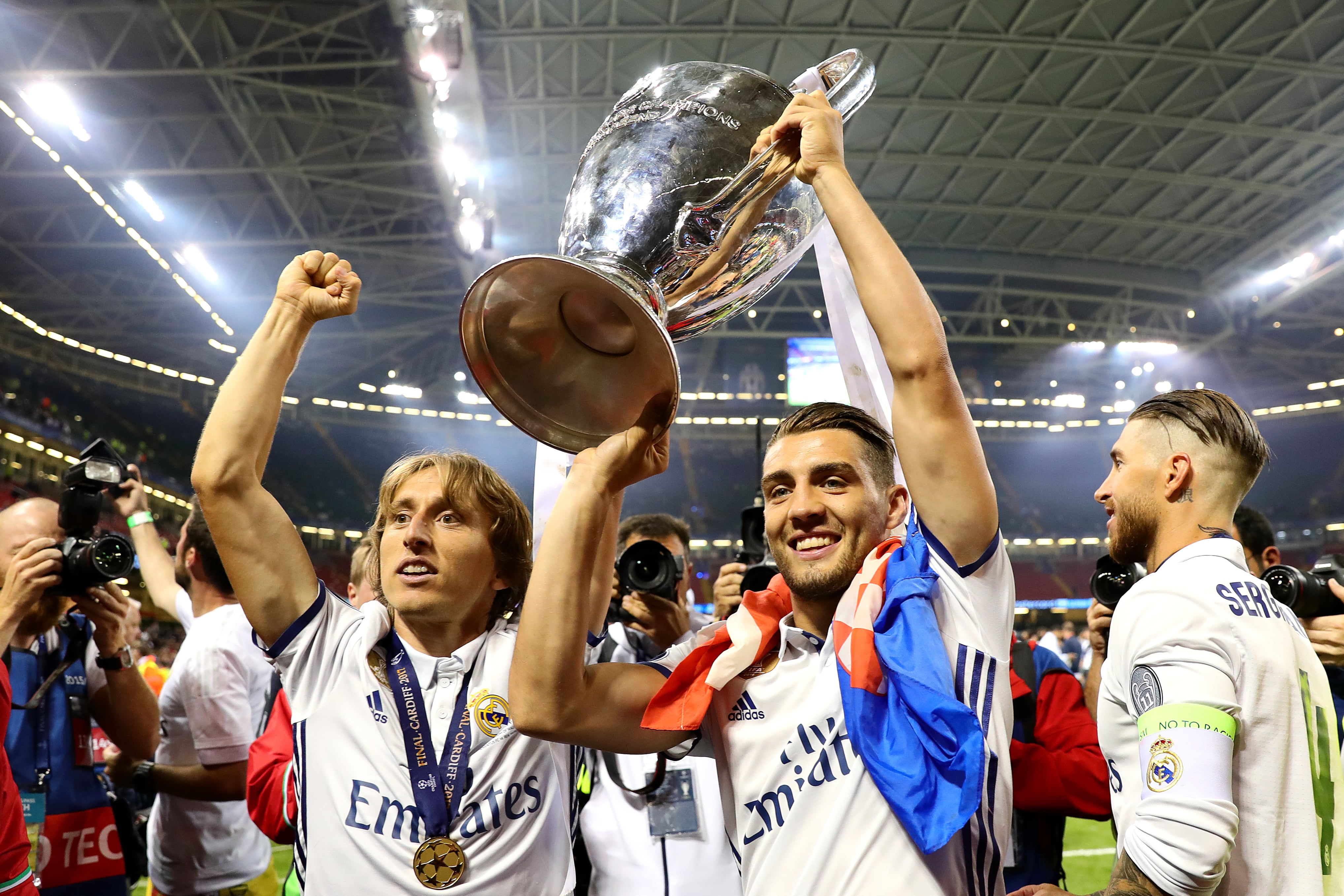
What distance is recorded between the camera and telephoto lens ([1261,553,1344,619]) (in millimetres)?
2018

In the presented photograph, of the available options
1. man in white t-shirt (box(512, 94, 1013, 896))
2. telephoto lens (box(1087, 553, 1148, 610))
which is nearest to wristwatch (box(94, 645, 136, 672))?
man in white t-shirt (box(512, 94, 1013, 896))

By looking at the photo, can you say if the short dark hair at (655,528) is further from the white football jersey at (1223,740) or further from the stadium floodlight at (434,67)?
the stadium floodlight at (434,67)

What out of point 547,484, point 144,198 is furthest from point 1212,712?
point 144,198

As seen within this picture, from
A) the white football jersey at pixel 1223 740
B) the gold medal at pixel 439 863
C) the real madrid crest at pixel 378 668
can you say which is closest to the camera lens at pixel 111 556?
the real madrid crest at pixel 378 668

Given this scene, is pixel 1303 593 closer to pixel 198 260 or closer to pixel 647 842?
pixel 647 842

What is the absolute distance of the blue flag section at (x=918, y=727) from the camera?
1.20m

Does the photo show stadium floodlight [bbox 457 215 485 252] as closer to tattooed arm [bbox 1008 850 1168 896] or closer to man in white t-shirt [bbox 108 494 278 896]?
man in white t-shirt [bbox 108 494 278 896]

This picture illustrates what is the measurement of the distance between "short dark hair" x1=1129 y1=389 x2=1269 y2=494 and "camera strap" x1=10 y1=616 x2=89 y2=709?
8.25 ft

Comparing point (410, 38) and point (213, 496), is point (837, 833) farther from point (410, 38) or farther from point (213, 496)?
point (410, 38)

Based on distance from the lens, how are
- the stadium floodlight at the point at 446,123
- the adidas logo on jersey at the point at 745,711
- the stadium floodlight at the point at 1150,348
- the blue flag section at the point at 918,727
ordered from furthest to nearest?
1. the stadium floodlight at the point at 1150,348
2. the stadium floodlight at the point at 446,123
3. the adidas logo on jersey at the point at 745,711
4. the blue flag section at the point at 918,727

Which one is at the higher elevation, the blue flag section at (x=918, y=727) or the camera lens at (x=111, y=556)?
the camera lens at (x=111, y=556)

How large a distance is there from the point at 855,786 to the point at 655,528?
181 centimetres

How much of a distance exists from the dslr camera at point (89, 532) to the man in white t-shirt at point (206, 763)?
35 centimetres

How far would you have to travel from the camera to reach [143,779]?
263 cm
